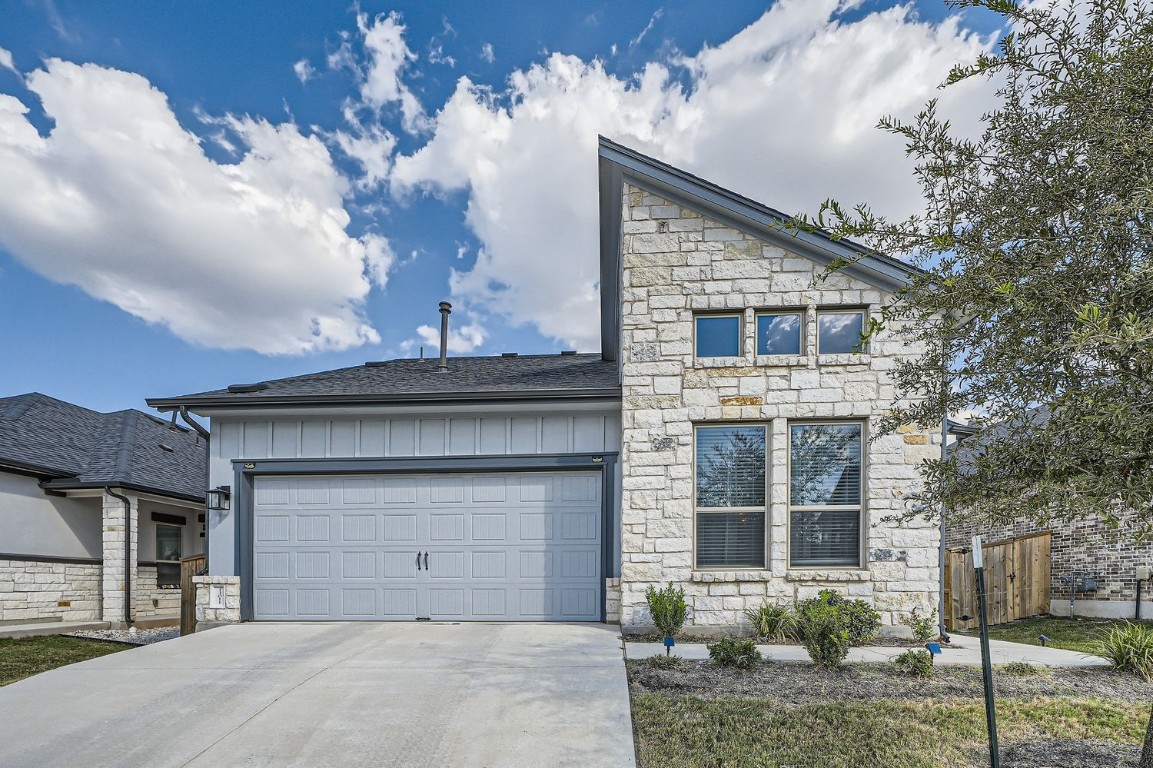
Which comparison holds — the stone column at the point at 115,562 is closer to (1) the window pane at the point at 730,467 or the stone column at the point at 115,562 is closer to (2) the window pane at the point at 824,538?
(1) the window pane at the point at 730,467

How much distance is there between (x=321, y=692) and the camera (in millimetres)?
4758

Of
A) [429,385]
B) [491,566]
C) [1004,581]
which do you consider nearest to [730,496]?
[491,566]

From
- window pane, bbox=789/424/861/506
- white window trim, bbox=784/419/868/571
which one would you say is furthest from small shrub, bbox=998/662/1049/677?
window pane, bbox=789/424/861/506

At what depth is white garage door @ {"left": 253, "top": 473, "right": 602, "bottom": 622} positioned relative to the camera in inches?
307

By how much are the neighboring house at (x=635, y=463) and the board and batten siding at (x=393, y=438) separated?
28 millimetres

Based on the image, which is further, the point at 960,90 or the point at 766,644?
the point at 766,644

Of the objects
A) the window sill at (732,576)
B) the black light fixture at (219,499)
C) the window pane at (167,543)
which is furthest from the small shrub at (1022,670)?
the window pane at (167,543)

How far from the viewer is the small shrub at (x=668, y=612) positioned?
6.60 m

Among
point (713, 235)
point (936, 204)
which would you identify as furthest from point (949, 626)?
point (936, 204)

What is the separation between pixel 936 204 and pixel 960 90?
0.78 metres

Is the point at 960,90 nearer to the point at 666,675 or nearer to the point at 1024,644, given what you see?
the point at 666,675

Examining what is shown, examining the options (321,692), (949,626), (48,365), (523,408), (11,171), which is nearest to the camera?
(321,692)

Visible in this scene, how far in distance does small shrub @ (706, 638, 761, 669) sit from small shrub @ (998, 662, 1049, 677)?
7.85ft

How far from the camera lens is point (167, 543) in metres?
11.6
